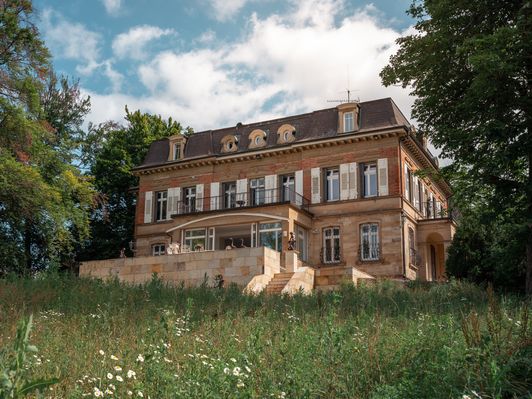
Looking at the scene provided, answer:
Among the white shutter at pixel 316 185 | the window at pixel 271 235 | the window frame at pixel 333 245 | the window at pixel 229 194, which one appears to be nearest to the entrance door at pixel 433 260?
the window frame at pixel 333 245

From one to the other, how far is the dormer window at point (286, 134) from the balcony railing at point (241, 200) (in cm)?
266

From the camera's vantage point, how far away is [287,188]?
33.4 meters

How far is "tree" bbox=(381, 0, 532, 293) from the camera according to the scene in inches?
628

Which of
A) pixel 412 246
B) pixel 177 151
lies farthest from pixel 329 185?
pixel 177 151

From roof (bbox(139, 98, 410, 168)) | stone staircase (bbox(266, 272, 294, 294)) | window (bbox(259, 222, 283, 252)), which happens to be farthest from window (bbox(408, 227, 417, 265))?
stone staircase (bbox(266, 272, 294, 294))

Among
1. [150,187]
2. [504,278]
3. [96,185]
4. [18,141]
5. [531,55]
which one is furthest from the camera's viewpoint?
[96,185]

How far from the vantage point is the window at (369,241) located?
3050 cm

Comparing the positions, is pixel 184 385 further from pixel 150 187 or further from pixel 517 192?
pixel 150 187

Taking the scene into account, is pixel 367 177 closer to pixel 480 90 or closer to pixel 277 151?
pixel 277 151

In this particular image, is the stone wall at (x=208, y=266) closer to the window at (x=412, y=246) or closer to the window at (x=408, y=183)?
the window at (x=412, y=246)

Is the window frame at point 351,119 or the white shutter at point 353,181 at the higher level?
the window frame at point 351,119

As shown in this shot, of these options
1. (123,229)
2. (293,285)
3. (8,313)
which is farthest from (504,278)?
(123,229)

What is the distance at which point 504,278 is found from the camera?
19.8 m

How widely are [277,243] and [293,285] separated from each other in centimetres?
1030
